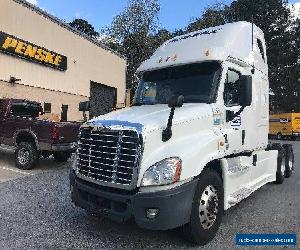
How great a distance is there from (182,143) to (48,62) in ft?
62.3

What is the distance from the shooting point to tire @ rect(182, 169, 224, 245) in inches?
191

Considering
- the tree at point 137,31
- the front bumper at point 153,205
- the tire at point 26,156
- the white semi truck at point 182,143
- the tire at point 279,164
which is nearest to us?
the front bumper at point 153,205

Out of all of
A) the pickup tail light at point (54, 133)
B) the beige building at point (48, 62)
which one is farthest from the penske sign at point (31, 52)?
the pickup tail light at point (54, 133)

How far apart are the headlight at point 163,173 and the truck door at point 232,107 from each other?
57.9 inches

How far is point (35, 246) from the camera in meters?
4.93

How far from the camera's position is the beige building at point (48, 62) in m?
19.2

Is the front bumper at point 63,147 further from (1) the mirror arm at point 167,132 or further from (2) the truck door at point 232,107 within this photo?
(1) the mirror arm at point 167,132

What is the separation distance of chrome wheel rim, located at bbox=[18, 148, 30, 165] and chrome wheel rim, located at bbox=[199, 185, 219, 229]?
24.8 ft

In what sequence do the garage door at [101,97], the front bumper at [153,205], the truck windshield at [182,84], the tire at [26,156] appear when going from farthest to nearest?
the garage door at [101,97] < the tire at [26,156] < the truck windshield at [182,84] < the front bumper at [153,205]

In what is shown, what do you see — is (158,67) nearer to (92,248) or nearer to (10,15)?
(92,248)

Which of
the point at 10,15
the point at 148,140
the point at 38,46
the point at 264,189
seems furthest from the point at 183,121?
the point at 38,46

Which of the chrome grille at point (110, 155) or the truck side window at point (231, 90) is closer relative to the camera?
the chrome grille at point (110, 155)

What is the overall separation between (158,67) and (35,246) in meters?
3.67

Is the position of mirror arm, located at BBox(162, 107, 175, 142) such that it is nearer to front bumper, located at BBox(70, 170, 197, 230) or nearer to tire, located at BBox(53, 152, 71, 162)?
front bumper, located at BBox(70, 170, 197, 230)
